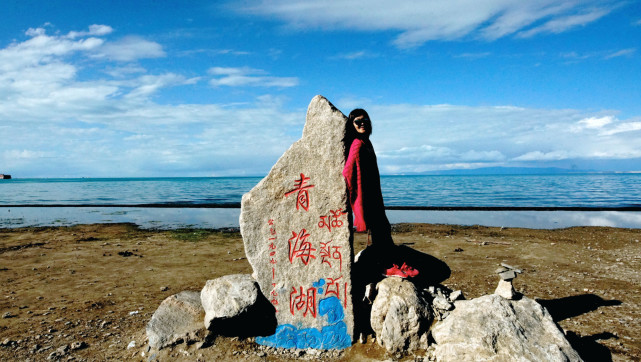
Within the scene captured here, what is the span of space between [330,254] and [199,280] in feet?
15.9

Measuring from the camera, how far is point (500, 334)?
4555 millimetres

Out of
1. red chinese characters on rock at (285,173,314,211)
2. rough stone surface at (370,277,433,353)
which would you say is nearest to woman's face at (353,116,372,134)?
red chinese characters on rock at (285,173,314,211)

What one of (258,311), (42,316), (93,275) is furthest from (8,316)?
(258,311)

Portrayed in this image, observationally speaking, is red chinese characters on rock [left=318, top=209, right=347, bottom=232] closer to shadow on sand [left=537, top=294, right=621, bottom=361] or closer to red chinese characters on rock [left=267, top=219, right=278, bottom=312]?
red chinese characters on rock [left=267, top=219, right=278, bottom=312]

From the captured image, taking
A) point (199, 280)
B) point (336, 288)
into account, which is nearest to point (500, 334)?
point (336, 288)

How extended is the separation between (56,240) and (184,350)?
40.0 ft

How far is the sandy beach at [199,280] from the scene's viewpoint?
18.4ft

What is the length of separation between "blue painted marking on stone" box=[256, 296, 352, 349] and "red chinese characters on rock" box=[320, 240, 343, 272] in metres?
0.53

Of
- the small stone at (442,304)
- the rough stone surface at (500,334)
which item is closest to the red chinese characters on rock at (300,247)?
the small stone at (442,304)

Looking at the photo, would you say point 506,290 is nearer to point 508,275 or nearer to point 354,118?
point 508,275

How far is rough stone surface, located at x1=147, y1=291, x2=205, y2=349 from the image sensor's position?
5539 millimetres

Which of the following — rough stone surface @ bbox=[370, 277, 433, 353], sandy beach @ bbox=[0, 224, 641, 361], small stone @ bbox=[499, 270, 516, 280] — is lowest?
sandy beach @ bbox=[0, 224, 641, 361]

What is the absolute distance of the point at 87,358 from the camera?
5430mm

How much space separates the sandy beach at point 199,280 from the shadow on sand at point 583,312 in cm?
2
